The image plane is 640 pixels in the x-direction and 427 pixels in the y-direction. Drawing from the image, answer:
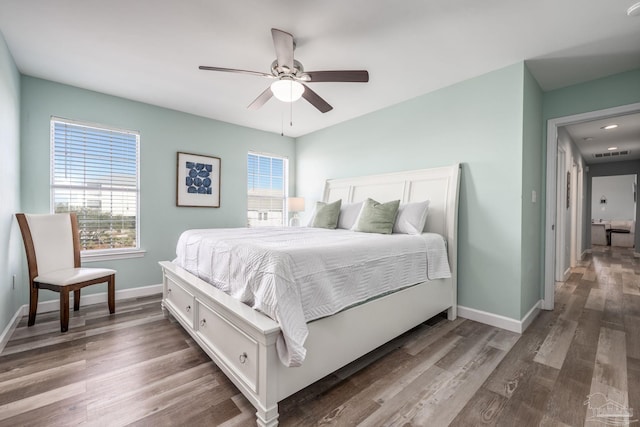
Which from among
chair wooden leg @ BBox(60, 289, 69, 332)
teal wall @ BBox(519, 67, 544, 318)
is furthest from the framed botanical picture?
teal wall @ BBox(519, 67, 544, 318)

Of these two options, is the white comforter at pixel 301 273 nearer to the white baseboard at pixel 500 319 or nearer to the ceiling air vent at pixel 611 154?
the white baseboard at pixel 500 319

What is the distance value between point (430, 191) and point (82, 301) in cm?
432

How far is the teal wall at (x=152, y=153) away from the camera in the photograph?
297 centimetres

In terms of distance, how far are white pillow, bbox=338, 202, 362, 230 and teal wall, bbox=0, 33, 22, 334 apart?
3.29 m

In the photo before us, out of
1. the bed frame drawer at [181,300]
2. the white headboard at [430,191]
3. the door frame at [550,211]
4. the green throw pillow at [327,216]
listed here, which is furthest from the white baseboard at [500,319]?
the bed frame drawer at [181,300]

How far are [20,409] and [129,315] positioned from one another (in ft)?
4.60

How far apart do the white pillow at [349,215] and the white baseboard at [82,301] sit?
2.70 m

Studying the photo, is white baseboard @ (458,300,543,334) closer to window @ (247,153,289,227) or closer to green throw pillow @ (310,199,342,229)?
green throw pillow @ (310,199,342,229)

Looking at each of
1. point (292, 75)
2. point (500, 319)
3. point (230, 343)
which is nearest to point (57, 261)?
point (230, 343)

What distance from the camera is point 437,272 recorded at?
2.66m

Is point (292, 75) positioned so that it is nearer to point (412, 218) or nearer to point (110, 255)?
point (412, 218)

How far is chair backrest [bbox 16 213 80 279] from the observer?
2.57 meters

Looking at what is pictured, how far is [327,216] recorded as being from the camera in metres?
3.60

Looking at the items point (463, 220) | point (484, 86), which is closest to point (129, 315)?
point (463, 220)
